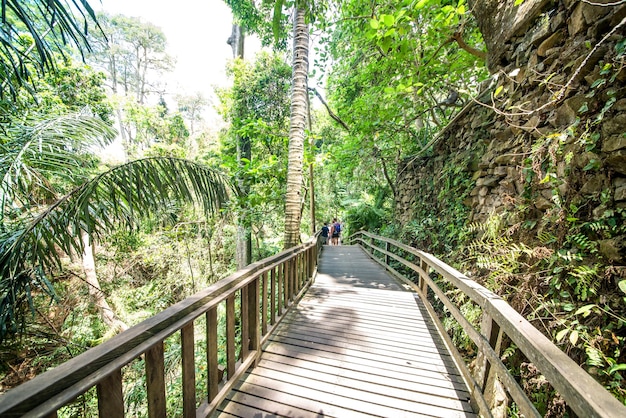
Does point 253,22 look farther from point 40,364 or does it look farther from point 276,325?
point 40,364

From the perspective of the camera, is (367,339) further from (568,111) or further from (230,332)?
(568,111)

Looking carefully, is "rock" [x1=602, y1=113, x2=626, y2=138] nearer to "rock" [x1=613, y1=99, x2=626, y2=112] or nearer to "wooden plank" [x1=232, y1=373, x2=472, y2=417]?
"rock" [x1=613, y1=99, x2=626, y2=112]

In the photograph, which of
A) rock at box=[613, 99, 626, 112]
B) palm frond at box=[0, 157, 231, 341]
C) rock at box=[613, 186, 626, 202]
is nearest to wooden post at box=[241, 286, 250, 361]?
palm frond at box=[0, 157, 231, 341]

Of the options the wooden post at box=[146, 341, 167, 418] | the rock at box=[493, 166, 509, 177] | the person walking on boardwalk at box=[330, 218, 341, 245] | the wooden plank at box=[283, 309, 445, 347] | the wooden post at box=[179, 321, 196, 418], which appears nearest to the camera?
the wooden post at box=[146, 341, 167, 418]

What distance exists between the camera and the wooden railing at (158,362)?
2.33 ft

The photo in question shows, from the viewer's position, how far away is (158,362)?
1.19m

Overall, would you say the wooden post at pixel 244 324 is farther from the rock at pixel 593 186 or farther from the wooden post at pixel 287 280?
the rock at pixel 593 186

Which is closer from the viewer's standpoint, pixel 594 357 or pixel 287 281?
pixel 594 357

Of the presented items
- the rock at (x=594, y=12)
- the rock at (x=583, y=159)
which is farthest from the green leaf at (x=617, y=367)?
the rock at (x=594, y=12)

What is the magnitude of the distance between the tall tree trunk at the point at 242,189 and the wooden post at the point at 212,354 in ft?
9.90

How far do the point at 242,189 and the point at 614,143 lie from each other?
491 cm

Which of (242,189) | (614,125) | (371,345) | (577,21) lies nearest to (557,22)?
(577,21)

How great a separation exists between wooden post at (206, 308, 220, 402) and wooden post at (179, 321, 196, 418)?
0.16 metres

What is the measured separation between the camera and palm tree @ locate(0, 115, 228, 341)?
2.11m
